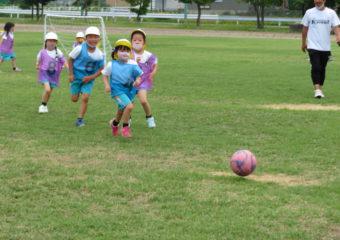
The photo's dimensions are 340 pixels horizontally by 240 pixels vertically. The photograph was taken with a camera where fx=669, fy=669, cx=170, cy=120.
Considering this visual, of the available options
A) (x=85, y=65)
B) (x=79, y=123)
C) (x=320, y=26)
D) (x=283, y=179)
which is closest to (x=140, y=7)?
(x=320, y=26)

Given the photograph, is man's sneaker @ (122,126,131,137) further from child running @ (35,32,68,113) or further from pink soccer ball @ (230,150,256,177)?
child running @ (35,32,68,113)

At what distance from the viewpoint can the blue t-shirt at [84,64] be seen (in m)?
10.3

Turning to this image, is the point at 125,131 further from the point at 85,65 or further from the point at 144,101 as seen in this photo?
the point at 85,65

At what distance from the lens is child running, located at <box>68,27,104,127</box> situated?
403 inches

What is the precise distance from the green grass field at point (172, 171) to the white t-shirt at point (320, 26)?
1.09 meters

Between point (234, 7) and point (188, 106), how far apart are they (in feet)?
220

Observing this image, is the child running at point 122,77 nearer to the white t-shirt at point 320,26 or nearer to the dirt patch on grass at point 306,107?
the dirt patch on grass at point 306,107

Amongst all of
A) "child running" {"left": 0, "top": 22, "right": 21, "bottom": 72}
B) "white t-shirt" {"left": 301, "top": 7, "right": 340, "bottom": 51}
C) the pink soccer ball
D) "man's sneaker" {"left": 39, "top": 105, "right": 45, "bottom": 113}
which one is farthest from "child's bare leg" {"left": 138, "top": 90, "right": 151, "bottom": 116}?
"child running" {"left": 0, "top": 22, "right": 21, "bottom": 72}

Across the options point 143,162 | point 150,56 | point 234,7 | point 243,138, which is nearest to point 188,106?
point 150,56

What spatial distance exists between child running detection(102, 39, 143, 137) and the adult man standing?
531cm

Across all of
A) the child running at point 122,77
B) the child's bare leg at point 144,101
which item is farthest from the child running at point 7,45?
the child running at point 122,77

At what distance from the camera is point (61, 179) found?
21.9 feet

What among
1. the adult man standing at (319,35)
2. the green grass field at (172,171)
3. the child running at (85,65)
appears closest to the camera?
the green grass field at (172,171)

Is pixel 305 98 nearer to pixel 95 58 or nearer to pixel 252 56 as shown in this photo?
pixel 95 58
